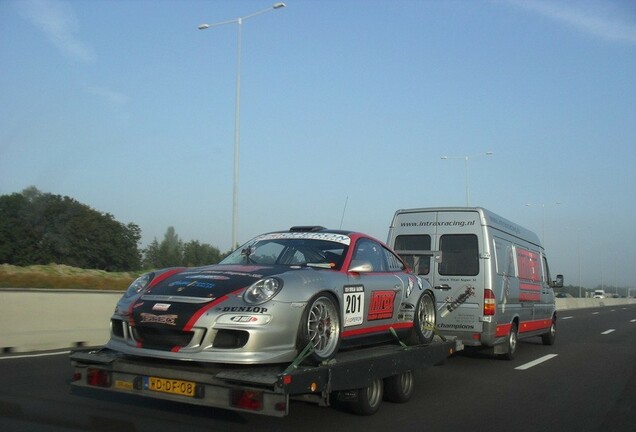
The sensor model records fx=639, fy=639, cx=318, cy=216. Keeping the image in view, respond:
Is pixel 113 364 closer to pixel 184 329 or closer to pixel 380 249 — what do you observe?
pixel 184 329

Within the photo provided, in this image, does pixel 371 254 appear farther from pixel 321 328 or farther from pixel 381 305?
pixel 321 328

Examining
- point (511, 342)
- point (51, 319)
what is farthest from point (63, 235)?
Result: point (511, 342)

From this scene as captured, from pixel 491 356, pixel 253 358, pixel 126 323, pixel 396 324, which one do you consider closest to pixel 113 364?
pixel 126 323

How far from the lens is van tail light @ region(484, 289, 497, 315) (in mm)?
10570

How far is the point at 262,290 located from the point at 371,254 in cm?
214

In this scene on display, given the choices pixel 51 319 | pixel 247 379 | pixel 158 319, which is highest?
pixel 158 319

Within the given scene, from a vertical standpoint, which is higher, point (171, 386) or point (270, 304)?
point (270, 304)

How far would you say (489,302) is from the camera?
1059 cm

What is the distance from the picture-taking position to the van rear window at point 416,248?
11.2 meters

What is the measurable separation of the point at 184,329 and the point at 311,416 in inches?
78.8

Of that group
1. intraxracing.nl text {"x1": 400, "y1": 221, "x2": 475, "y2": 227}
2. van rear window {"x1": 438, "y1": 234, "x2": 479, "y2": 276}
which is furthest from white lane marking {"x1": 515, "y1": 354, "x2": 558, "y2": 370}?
intraxracing.nl text {"x1": 400, "y1": 221, "x2": 475, "y2": 227}

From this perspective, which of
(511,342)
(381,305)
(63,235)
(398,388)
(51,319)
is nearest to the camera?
(381,305)

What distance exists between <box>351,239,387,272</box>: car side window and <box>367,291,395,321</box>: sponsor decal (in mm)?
342

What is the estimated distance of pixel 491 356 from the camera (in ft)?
41.0
